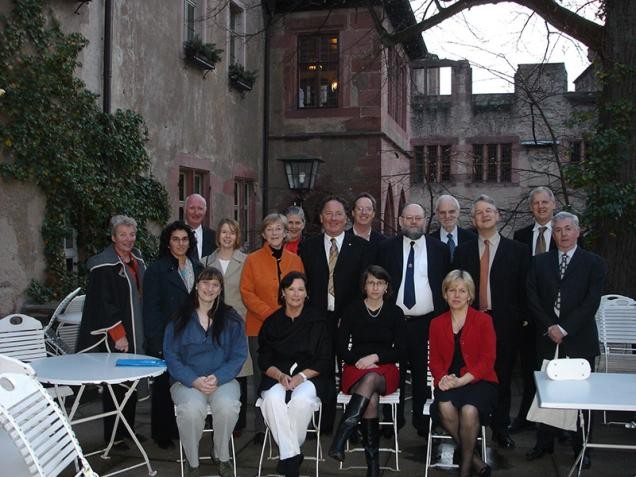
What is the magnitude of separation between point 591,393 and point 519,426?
200 cm

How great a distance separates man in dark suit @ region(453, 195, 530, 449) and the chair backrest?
10.7 ft

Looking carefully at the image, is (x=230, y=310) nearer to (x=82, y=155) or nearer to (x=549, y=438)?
(x=549, y=438)

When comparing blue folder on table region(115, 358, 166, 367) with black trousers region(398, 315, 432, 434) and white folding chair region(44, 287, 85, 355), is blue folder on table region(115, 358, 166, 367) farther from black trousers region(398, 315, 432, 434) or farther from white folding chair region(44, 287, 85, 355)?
white folding chair region(44, 287, 85, 355)

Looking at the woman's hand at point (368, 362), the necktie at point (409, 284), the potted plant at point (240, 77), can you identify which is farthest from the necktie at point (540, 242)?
the potted plant at point (240, 77)

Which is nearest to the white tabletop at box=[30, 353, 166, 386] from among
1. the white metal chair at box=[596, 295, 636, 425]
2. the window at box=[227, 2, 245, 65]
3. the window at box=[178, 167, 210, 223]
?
the white metal chair at box=[596, 295, 636, 425]

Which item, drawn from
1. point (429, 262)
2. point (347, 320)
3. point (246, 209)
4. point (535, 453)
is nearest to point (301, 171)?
point (246, 209)

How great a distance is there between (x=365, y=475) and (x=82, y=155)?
4850mm

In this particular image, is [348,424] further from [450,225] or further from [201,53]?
[201,53]

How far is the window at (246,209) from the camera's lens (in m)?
12.8

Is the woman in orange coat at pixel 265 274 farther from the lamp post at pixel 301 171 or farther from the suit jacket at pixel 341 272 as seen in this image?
the lamp post at pixel 301 171

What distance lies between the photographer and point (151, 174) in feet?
30.8

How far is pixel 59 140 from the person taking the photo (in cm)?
740

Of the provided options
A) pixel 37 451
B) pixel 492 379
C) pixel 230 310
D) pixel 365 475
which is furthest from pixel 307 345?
pixel 37 451

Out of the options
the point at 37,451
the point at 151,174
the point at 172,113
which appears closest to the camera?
the point at 37,451
